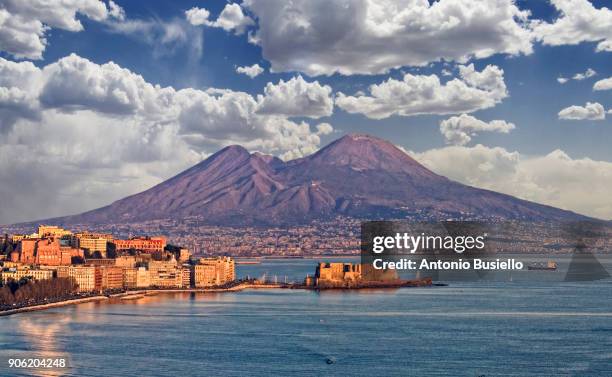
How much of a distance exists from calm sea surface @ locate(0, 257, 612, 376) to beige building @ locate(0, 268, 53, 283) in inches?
Result: 587

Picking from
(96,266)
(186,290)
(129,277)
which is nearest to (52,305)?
(96,266)

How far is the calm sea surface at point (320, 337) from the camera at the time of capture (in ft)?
188

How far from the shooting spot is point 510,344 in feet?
225

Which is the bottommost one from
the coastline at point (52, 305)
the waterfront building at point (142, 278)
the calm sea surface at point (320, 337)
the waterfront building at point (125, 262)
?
the calm sea surface at point (320, 337)

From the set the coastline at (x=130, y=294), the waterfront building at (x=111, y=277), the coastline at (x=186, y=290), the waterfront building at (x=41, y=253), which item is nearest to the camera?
the coastline at (x=130, y=294)

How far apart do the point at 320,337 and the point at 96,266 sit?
6401cm

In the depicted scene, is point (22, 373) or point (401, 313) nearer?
point (22, 373)

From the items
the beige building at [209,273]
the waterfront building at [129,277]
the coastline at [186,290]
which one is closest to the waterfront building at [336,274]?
the coastline at [186,290]

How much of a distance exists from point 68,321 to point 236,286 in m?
60.6

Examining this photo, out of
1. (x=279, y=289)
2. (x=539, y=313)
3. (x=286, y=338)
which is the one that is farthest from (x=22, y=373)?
(x=279, y=289)

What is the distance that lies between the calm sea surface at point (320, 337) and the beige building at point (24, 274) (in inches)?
587

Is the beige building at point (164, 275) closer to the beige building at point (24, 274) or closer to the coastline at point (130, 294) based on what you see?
the coastline at point (130, 294)

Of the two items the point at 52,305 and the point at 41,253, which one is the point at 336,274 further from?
the point at 52,305

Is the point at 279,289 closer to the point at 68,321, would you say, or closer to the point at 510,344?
the point at 68,321
